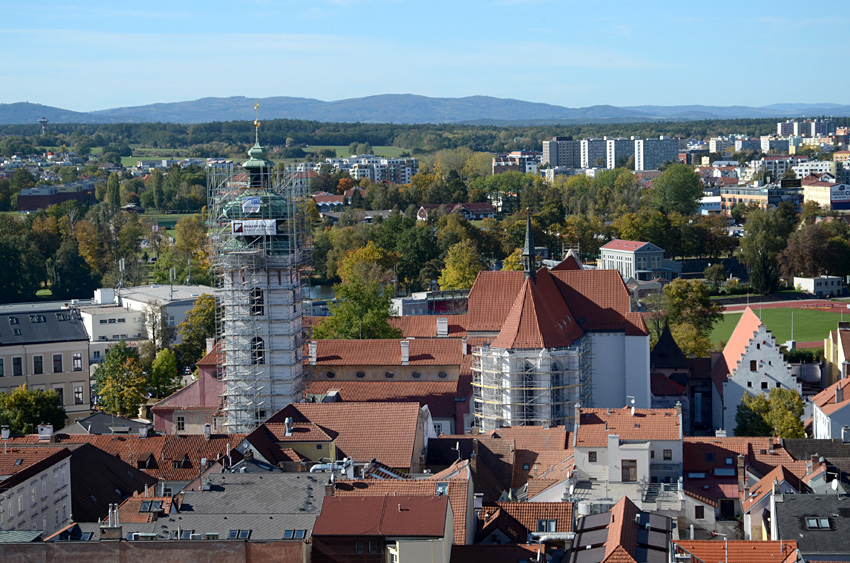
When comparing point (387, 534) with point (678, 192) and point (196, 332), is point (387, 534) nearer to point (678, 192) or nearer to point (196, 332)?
point (196, 332)

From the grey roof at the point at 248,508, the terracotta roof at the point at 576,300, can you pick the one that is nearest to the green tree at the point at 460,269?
the terracotta roof at the point at 576,300

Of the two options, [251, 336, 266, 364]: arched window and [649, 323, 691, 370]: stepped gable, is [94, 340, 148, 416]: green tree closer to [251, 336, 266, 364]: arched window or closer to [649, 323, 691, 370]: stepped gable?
[251, 336, 266, 364]: arched window

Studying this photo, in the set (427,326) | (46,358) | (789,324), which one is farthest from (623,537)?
(789,324)

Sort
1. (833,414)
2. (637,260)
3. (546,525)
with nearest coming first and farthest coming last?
(546,525)
(833,414)
(637,260)

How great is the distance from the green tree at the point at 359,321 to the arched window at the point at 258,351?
14.6 meters

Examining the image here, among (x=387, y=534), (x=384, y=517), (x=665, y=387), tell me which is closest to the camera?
(x=387, y=534)

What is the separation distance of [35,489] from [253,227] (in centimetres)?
1504

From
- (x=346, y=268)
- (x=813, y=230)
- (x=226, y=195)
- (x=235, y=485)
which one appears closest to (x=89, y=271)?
(x=346, y=268)

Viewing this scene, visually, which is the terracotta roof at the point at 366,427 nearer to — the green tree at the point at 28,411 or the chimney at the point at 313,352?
the chimney at the point at 313,352

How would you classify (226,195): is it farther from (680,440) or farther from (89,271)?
(89,271)

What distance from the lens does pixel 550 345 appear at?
173 ft

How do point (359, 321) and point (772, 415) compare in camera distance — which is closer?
point (772, 415)

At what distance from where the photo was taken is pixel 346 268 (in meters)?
106

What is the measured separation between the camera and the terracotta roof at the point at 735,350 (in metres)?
58.1
